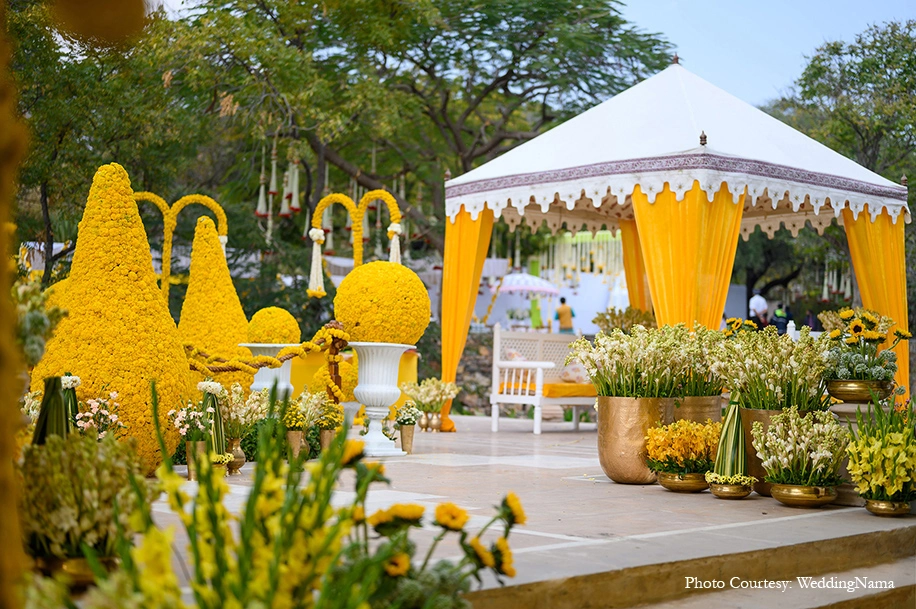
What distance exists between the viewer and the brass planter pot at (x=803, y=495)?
17.8 ft

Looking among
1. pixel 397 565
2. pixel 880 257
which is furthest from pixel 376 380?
pixel 880 257

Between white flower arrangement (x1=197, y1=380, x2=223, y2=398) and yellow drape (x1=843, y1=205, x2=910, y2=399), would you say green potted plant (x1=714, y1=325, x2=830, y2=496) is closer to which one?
white flower arrangement (x1=197, y1=380, x2=223, y2=398)

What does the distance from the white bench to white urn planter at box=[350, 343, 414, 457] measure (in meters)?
3.13

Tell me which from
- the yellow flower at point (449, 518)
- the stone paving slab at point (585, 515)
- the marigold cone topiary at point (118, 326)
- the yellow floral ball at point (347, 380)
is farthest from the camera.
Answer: the yellow floral ball at point (347, 380)

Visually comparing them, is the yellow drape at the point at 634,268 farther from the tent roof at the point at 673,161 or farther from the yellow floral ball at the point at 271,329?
the yellow floral ball at the point at 271,329

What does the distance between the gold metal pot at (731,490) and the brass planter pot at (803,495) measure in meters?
0.24

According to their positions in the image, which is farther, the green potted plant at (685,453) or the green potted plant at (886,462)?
the green potted plant at (685,453)

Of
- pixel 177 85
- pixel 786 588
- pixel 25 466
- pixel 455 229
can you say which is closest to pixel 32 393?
pixel 25 466

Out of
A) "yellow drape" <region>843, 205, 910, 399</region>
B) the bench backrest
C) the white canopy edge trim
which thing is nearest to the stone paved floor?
the white canopy edge trim

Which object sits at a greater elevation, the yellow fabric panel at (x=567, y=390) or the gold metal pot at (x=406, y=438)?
the yellow fabric panel at (x=567, y=390)

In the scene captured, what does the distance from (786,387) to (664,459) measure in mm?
858

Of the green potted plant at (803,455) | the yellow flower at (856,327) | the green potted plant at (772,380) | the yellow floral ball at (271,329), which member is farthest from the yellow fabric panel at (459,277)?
the green potted plant at (803,455)

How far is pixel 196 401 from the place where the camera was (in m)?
6.33

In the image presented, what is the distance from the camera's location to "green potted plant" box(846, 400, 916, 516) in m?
5.09
